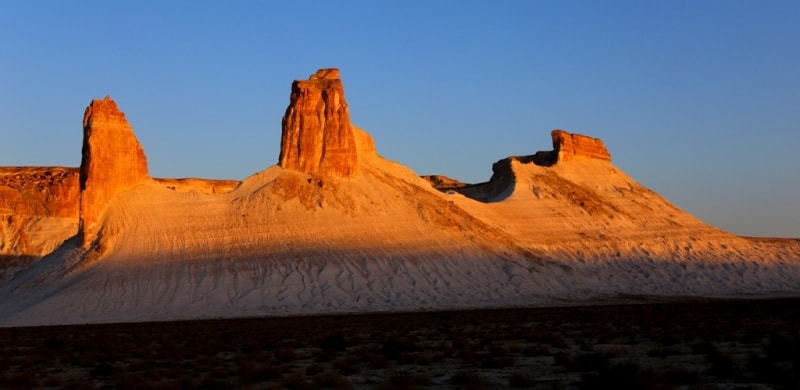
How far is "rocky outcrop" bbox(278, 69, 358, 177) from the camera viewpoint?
249ft

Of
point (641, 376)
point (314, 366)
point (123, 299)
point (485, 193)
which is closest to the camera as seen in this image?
point (641, 376)

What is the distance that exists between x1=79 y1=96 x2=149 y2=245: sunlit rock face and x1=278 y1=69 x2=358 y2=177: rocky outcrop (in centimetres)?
1158

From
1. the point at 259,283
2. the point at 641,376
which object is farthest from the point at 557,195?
the point at 641,376

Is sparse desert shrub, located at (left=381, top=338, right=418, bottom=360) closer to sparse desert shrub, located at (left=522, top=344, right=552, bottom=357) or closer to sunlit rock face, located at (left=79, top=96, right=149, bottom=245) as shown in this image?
sparse desert shrub, located at (left=522, top=344, right=552, bottom=357)

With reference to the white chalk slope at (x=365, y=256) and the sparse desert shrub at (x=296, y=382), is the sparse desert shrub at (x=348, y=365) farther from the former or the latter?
the white chalk slope at (x=365, y=256)

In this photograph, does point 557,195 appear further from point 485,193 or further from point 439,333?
point 439,333

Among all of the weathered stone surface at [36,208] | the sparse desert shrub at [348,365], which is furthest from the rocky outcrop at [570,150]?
the sparse desert shrub at [348,365]

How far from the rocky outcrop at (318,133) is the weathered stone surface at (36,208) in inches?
1025

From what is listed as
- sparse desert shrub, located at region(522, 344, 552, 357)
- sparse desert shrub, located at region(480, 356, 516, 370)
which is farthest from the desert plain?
sparse desert shrub, located at region(480, 356, 516, 370)

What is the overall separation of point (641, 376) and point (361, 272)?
171 feet

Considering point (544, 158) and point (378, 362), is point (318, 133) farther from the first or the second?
point (378, 362)

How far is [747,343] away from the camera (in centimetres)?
2109

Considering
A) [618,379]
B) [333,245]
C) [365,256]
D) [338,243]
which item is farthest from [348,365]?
[338,243]

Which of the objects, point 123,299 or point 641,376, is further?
point 123,299
